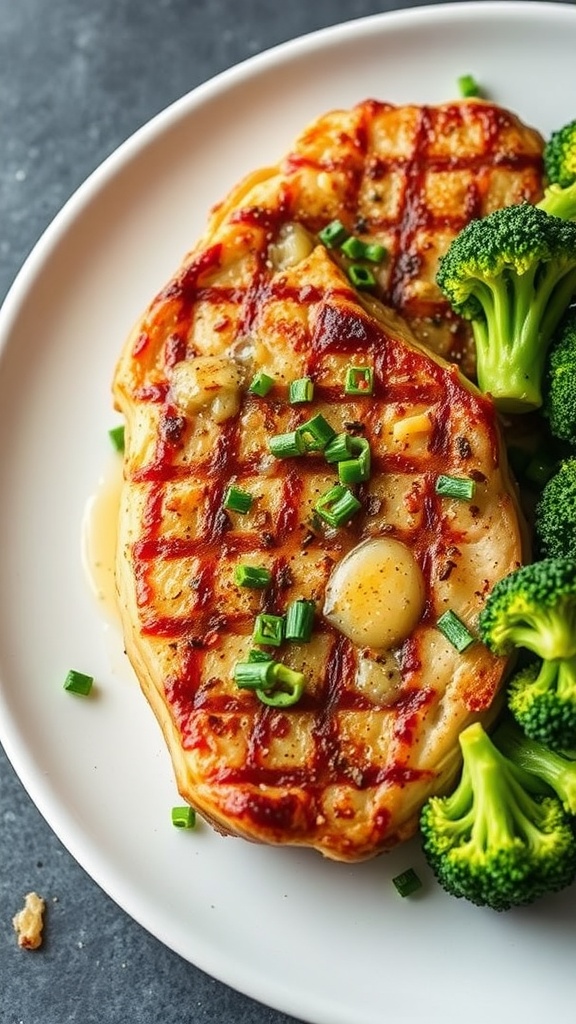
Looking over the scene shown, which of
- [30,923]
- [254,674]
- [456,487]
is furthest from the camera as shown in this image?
[30,923]

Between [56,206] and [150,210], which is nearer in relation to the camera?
[150,210]

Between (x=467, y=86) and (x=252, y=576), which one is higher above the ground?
(x=467, y=86)

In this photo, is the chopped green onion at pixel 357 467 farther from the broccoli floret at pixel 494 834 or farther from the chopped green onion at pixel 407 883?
the chopped green onion at pixel 407 883

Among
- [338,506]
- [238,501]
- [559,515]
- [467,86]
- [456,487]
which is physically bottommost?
[559,515]

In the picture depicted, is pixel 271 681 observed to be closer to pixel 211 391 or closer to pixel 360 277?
pixel 211 391

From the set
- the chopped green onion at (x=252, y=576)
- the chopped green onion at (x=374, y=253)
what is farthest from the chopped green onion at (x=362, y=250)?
the chopped green onion at (x=252, y=576)

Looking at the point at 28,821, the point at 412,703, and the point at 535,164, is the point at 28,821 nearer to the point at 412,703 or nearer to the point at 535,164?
the point at 412,703

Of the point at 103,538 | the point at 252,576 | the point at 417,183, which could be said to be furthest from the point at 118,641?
the point at 417,183

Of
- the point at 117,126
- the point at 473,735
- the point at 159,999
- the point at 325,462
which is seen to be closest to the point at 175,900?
the point at 159,999
